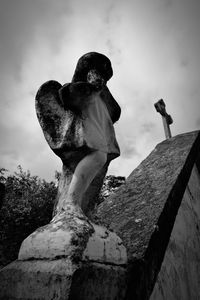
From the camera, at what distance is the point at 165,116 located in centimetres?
615

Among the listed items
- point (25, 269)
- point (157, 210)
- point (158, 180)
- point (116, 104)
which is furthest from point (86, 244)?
point (158, 180)

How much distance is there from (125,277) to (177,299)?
40.5 inches

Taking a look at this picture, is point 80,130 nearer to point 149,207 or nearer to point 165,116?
point 149,207

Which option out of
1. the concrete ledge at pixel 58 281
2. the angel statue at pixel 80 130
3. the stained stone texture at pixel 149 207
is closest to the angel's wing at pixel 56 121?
the angel statue at pixel 80 130

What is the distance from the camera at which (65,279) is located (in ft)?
3.76

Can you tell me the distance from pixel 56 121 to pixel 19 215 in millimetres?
19924

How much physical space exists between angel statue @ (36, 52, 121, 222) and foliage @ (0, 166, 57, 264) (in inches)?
741

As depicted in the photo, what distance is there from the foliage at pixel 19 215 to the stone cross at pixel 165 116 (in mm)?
16356

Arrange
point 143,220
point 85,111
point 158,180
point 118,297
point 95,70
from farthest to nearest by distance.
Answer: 1. point 158,180
2. point 143,220
3. point 95,70
4. point 85,111
5. point 118,297

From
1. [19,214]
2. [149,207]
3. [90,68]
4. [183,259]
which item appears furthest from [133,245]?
[19,214]

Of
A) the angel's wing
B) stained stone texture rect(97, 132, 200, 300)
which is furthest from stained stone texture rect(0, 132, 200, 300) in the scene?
the angel's wing

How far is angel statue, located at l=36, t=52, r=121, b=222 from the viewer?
1782 mm

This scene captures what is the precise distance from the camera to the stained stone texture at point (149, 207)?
6.02ft

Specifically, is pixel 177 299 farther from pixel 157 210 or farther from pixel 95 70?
pixel 95 70
